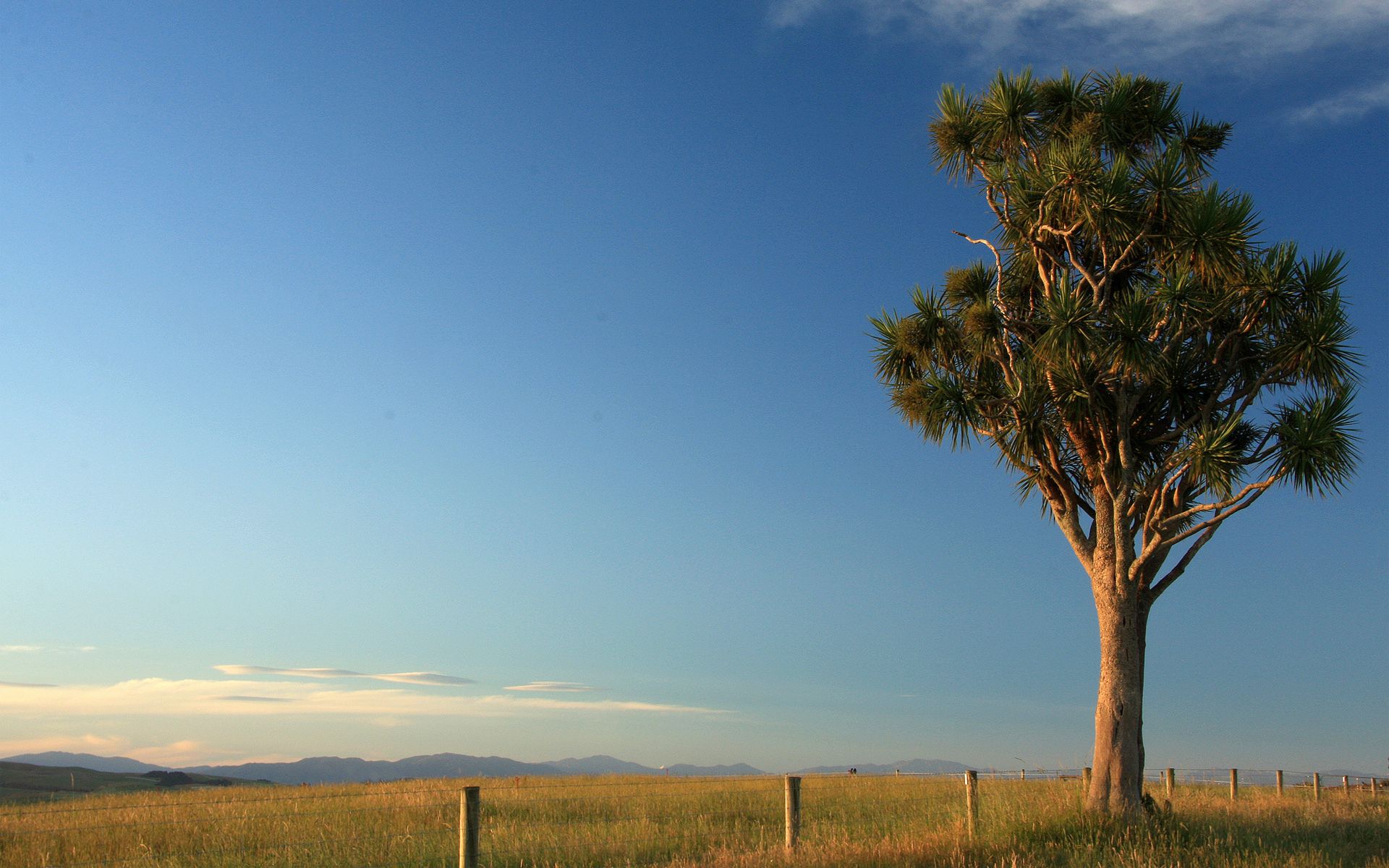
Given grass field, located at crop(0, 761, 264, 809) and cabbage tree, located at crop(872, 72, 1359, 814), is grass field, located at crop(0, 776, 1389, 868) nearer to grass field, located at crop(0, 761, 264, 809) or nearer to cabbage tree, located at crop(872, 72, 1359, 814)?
cabbage tree, located at crop(872, 72, 1359, 814)

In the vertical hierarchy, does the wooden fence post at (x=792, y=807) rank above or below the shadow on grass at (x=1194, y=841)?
above

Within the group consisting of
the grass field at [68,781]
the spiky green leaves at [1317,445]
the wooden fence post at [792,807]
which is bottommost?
the grass field at [68,781]

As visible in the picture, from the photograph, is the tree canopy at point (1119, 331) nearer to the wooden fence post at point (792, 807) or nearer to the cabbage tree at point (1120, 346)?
the cabbage tree at point (1120, 346)

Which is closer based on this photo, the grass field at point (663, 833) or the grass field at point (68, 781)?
the grass field at point (663, 833)

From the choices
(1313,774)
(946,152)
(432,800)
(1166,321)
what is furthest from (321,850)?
(1313,774)

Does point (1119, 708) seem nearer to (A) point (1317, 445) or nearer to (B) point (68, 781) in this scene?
(A) point (1317, 445)

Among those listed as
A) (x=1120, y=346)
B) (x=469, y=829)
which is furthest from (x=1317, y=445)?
(x=469, y=829)

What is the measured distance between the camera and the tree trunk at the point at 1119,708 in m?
16.8

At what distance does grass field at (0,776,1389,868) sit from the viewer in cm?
1282

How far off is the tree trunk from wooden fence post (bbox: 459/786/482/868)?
10.9 meters

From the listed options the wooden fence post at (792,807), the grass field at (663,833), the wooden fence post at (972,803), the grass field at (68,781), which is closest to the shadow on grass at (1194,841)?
the grass field at (663,833)

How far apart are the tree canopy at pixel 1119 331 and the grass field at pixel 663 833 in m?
4.64

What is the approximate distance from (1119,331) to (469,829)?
42.2 feet

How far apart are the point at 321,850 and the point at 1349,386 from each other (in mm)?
17344
